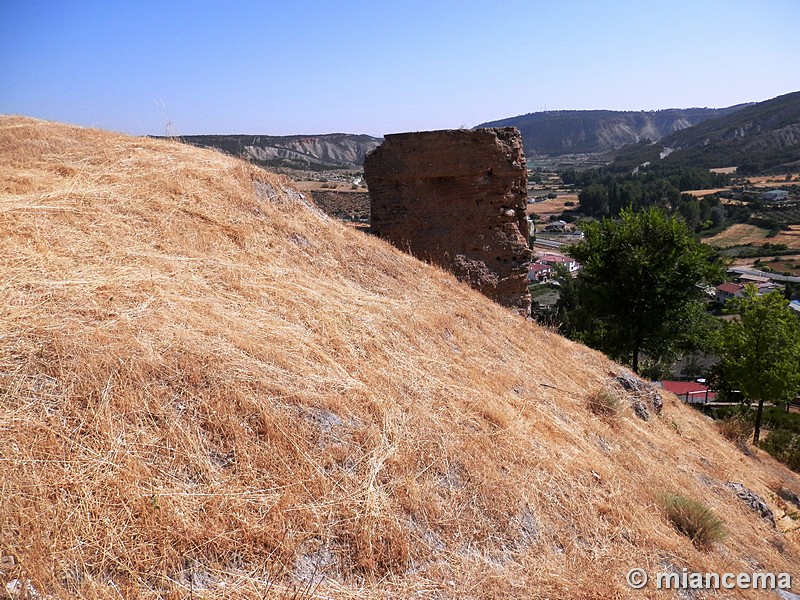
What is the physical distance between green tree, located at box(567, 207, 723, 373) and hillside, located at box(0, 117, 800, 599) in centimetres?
713

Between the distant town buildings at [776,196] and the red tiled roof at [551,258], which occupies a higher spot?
the distant town buildings at [776,196]

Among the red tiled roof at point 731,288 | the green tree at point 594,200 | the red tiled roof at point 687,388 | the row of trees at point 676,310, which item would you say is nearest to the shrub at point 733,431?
the row of trees at point 676,310

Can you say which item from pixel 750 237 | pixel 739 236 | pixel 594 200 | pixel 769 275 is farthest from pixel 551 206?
pixel 769 275

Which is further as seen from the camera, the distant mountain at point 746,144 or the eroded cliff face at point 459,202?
the distant mountain at point 746,144

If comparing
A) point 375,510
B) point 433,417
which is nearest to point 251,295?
point 433,417

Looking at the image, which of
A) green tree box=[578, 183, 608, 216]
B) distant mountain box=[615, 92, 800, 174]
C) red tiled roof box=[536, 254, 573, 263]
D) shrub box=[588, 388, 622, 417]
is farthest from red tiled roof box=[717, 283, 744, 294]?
distant mountain box=[615, 92, 800, 174]

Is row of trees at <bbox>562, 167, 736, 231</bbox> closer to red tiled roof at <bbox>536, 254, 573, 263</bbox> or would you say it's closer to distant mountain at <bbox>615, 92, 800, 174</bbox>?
red tiled roof at <bbox>536, 254, 573, 263</bbox>

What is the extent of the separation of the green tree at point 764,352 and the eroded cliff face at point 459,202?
7611 millimetres

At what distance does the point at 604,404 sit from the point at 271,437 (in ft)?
14.5

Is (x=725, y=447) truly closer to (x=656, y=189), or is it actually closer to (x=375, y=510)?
(x=375, y=510)

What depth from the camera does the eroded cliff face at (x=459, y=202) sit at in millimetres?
9438

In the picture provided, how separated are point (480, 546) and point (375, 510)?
748mm

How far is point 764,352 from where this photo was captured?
13.7m

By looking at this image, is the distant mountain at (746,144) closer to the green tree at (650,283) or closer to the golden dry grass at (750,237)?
the golden dry grass at (750,237)
